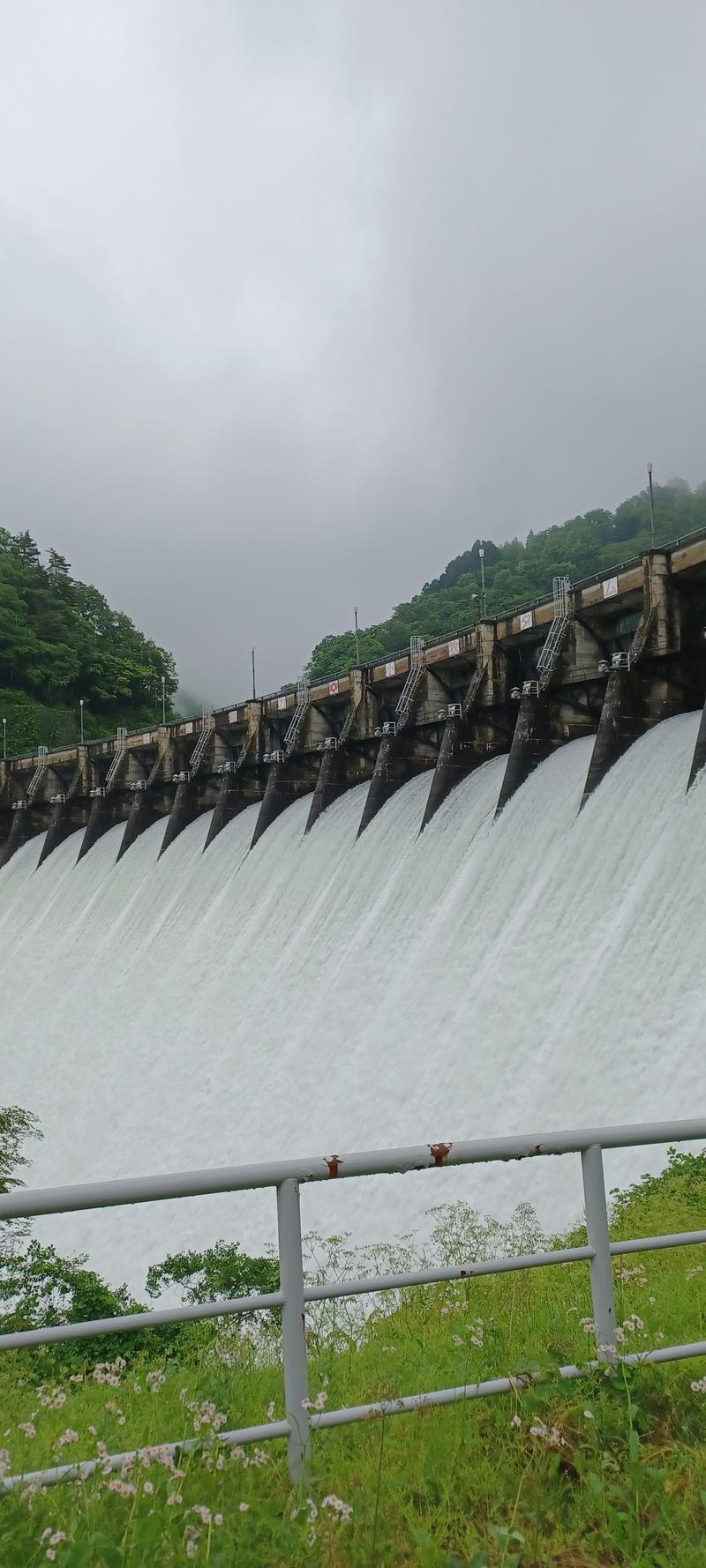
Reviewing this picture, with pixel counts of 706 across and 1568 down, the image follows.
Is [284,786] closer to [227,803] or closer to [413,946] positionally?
[227,803]

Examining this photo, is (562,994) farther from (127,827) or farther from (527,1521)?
(127,827)

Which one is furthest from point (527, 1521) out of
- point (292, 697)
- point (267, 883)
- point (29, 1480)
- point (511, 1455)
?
point (292, 697)

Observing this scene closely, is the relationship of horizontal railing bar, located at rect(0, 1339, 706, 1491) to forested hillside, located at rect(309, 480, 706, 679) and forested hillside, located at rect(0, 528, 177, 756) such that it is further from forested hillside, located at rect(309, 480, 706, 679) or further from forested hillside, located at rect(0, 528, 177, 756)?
forested hillside, located at rect(309, 480, 706, 679)

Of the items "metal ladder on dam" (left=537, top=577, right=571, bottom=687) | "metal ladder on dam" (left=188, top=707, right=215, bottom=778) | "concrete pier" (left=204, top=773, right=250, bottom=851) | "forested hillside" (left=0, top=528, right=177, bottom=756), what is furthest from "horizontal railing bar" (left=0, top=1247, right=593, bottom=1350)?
"forested hillside" (left=0, top=528, right=177, bottom=756)

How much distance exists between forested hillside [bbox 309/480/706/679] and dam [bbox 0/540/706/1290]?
4960 centimetres

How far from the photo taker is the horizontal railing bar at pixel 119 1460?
2.60 m

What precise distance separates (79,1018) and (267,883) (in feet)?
17.5

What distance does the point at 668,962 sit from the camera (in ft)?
43.7

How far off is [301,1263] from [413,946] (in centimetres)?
1602

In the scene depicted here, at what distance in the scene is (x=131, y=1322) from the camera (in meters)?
2.79

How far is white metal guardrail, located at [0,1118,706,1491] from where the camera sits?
2688mm

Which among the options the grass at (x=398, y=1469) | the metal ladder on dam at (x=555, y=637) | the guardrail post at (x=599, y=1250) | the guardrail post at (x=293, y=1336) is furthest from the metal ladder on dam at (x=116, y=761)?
the guardrail post at (x=293, y=1336)

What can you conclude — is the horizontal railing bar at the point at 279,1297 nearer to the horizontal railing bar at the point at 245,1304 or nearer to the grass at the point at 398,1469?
the horizontal railing bar at the point at 245,1304

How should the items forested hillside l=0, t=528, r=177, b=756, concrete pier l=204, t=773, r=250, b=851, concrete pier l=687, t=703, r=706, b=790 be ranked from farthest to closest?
forested hillside l=0, t=528, r=177, b=756, concrete pier l=204, t=773, r=250, b=851, concrete pier l=687, t=703, r=706, b=790
